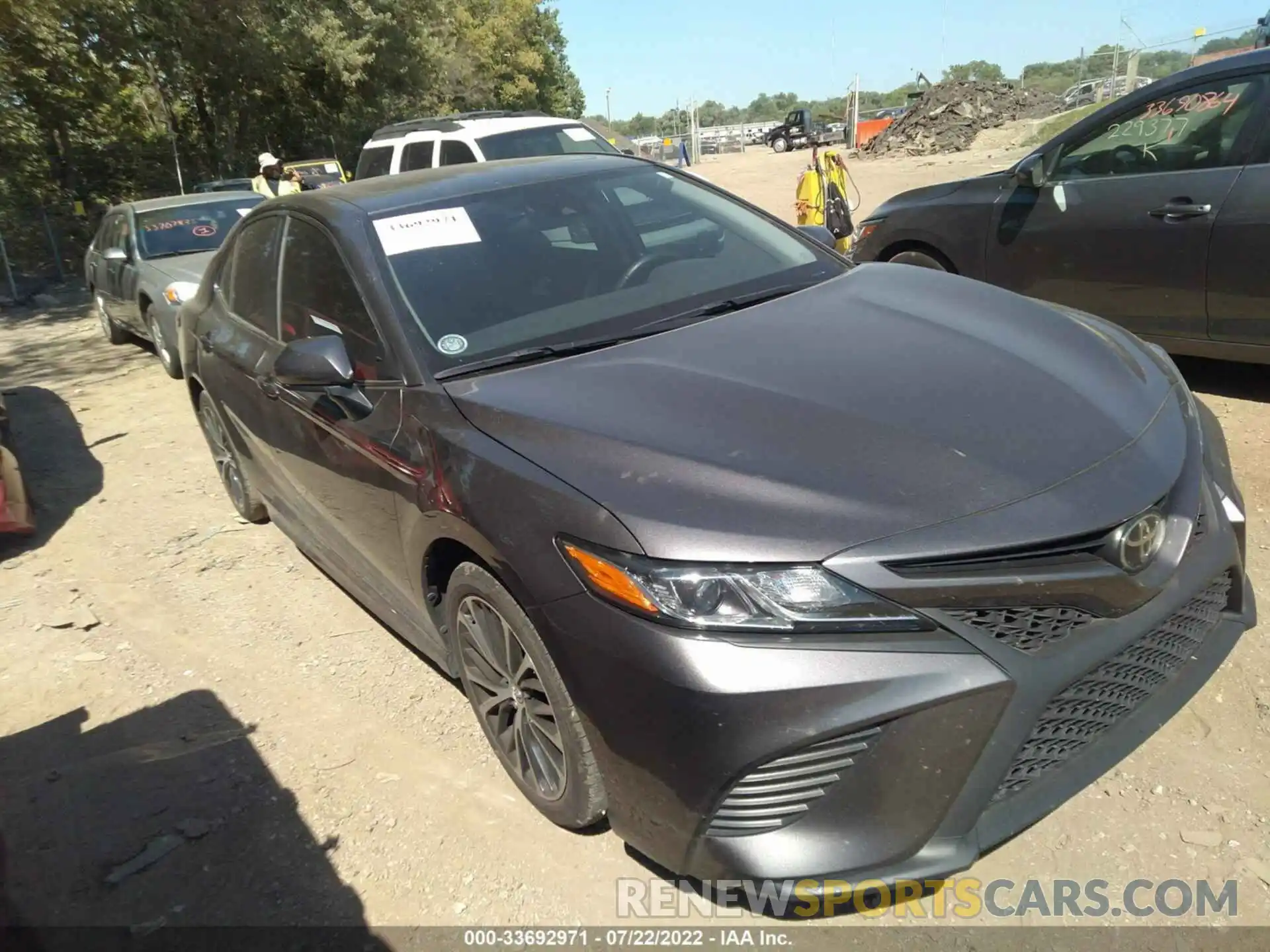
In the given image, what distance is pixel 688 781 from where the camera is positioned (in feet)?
6.42

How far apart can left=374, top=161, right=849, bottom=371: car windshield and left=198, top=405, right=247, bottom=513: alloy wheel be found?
6.86 feet

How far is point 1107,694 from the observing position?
2.10 m

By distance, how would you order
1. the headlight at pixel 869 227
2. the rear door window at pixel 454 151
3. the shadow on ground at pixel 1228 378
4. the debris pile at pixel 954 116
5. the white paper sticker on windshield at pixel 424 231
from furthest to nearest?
the debris pile at pixel 954 116
the rear door window at pixel 454 151
the headlight at pixel 869 227
the shadow on ground at pixel 1228 378
the white paper sticker on windshield at pixel 424 231

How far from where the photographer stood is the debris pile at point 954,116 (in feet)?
94.1

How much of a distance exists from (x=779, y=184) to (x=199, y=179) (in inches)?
610

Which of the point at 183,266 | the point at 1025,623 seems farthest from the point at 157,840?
the point at 183,266

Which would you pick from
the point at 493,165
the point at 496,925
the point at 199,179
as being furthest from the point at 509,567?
the point at 199,179

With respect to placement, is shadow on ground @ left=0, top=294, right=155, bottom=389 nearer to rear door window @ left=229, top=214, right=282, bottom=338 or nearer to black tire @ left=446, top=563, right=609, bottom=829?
rear door window @ left=229, top=214, right=282, bottom=338

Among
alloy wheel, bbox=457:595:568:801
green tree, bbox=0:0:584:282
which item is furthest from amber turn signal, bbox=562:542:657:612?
green tree, bbox=0:0:584:282

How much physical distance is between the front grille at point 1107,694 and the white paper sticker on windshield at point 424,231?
222cm

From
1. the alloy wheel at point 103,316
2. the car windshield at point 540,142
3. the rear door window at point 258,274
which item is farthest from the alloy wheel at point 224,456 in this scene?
the alloy wheel at point 103,316

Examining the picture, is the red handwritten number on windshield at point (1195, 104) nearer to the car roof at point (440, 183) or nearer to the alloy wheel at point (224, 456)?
the car roof at point (440, 183)

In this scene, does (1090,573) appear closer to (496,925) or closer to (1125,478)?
(1125,478)

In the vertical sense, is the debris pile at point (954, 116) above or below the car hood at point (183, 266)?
above
